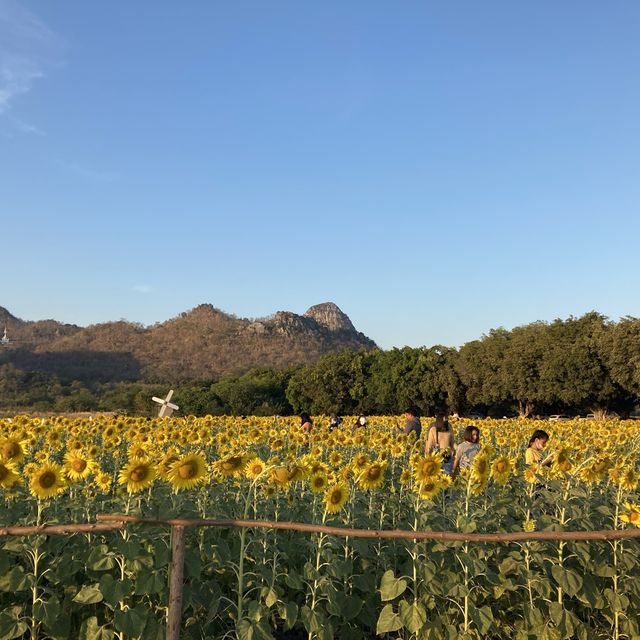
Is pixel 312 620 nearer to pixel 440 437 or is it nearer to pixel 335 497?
pixel 335 497

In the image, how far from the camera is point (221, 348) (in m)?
108

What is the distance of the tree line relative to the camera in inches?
1640

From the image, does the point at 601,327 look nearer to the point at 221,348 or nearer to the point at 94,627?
the point at 94,627

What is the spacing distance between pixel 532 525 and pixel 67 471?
3730mm

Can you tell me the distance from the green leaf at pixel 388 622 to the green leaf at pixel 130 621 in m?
1.53

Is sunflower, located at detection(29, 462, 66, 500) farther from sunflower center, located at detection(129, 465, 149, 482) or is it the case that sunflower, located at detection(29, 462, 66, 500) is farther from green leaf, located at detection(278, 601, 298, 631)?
green leaf, located at detection(278, 601, 298, 631)

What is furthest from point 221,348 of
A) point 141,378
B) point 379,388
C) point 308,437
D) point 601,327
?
point 308,437

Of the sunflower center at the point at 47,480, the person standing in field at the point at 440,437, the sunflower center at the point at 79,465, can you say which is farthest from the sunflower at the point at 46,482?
the person standing in field at the point at 440,437

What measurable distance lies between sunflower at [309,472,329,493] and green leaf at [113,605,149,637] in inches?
64.4

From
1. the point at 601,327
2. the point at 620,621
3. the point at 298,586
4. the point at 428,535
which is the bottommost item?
the point at 620,621

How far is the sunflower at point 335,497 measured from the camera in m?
5.07

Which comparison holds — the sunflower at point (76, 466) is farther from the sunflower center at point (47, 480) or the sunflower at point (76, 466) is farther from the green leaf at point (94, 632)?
the green leaf at point (94, 632)

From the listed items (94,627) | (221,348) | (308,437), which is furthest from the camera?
(221,348)

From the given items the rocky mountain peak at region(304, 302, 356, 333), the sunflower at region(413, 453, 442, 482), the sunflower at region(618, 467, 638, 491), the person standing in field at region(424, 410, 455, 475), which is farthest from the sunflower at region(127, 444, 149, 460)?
the rocky mountain peak at region(304, 302, 356, 333)
